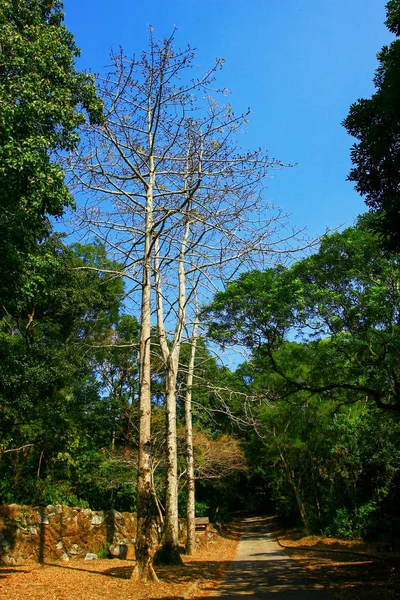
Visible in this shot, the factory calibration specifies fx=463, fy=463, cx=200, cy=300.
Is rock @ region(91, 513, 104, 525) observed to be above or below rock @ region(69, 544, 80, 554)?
above

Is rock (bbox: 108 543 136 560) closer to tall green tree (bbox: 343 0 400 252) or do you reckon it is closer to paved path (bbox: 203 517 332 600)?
paved path (bbox: 203 517 332 600)

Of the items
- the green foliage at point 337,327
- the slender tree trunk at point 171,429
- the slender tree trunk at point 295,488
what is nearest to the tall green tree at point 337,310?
the green foliage at point 337,327

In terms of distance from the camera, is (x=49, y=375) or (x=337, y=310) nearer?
(x=337, y=310)

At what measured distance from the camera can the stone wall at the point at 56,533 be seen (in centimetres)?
1180

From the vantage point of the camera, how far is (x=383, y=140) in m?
6.20

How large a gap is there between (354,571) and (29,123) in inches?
443

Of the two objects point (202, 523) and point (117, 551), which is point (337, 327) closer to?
point (117, 551)

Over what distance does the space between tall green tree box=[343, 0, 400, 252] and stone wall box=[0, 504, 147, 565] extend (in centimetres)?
1136

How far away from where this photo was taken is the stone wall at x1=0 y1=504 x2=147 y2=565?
11.8 m

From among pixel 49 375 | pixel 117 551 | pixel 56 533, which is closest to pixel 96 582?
pixel 56 533

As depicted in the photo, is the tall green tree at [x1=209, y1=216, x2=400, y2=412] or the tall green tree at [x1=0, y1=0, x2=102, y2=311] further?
the tall green tree at [x1=209, y1=216, x2=400, y2=412]

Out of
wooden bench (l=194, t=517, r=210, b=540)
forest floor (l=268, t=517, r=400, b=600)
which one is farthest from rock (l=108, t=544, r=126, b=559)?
wooden bench (l=194, t=517, r=210, b=540)

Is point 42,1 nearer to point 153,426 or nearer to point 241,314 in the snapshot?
point 241,314

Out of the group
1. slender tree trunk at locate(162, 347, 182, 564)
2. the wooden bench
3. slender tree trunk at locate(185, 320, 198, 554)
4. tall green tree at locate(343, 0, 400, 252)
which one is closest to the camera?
tall green tree at locate(343, 0, 400, 252)
